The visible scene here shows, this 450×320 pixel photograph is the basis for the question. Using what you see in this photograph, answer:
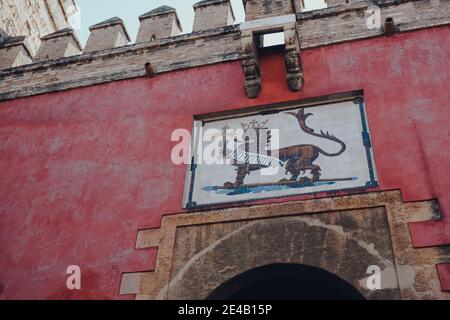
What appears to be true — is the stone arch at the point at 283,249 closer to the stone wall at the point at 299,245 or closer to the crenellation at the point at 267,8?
the stone wall at the point at 299,245

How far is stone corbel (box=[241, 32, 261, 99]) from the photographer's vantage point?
580 cm

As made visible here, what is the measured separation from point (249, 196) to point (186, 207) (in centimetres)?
67

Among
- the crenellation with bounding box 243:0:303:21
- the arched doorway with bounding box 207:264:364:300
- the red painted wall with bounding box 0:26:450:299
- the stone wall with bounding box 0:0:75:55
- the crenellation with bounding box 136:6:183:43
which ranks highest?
the stone wall with bounding box 0:0:75:55

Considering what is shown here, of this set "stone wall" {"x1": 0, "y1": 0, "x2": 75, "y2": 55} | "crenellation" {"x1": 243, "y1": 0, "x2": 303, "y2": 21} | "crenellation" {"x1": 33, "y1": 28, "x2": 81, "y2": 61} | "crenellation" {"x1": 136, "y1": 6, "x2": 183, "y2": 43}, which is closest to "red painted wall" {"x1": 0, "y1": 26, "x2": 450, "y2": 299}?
"crenellation" {"x1": 243, "y1": 0, "x2": 303, "y2": 21}

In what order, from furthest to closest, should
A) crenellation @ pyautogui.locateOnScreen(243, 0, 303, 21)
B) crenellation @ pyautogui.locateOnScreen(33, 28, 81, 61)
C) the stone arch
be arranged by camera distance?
crenellation @ pyautogui.locateOnScreen(33, 28, 81, 61) < crenellation @ pyautogui.locateOnScreen(243, 0, 303, 21) < the stone arch

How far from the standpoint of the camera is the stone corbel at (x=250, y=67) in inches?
228

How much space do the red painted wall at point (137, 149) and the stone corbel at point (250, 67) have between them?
0.10 metres

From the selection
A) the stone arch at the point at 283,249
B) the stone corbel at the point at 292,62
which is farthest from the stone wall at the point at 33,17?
the stone arch at the point at 283,249

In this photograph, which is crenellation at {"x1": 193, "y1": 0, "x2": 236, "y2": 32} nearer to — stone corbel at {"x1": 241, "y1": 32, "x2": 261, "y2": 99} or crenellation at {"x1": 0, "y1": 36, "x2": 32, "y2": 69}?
stone corbel at {"x1": 241, "y1": 32, "x2": 261, "y2": 99}

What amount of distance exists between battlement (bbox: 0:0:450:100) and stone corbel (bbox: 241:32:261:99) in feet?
0.04

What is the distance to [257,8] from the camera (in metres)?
6.23

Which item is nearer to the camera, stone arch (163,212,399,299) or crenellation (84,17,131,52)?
stone arch (163,212,399,299)

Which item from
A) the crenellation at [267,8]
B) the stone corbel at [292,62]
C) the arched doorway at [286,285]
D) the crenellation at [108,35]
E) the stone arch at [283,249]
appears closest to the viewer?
the stone arch at [283,249]

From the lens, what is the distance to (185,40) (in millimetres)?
6746
